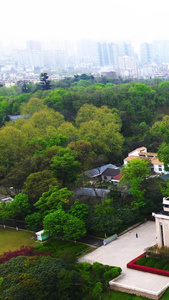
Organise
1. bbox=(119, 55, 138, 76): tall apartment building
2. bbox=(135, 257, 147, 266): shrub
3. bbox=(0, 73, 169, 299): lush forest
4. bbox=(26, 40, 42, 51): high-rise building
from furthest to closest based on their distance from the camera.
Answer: bbox=(26, 40, 42, 51): high-rise building < bbox=(119, 55, 138, 76): tall apartment building < bbox=(135, 257, 147, 266): shrub < bbox=(0, 73, 169, 299): lush forest

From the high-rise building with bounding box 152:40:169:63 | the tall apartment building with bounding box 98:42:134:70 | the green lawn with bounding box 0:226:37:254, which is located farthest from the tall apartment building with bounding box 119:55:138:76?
the green lawn with bounding box 0:226:37:254

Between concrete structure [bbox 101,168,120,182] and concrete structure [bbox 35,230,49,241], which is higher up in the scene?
concrete structure [bbox 101,168,120,182]

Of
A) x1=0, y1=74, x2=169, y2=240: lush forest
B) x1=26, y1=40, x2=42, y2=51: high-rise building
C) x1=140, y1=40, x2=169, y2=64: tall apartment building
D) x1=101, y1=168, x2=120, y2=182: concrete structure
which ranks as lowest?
x1=101, y1=168, x2=120, y2=182: concrete structure

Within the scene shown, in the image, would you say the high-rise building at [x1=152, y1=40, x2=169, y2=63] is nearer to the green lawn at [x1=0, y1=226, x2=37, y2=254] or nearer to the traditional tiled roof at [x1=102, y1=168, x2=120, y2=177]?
the traditional tiled roof at [x1=102, y1=168, x2=120, y2=177]

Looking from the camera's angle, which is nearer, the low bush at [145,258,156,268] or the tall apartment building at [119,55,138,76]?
the low bush at [145,258,156,268]

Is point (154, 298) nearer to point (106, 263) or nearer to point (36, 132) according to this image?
point (106, 263)

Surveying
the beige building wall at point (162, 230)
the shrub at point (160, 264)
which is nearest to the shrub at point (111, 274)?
the shrub at point (160, 264)

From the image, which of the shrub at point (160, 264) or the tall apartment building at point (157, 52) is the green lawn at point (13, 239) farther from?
the tall apartment building at point (157, 52)

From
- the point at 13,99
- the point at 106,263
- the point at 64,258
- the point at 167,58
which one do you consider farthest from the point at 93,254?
the point at 167,58
